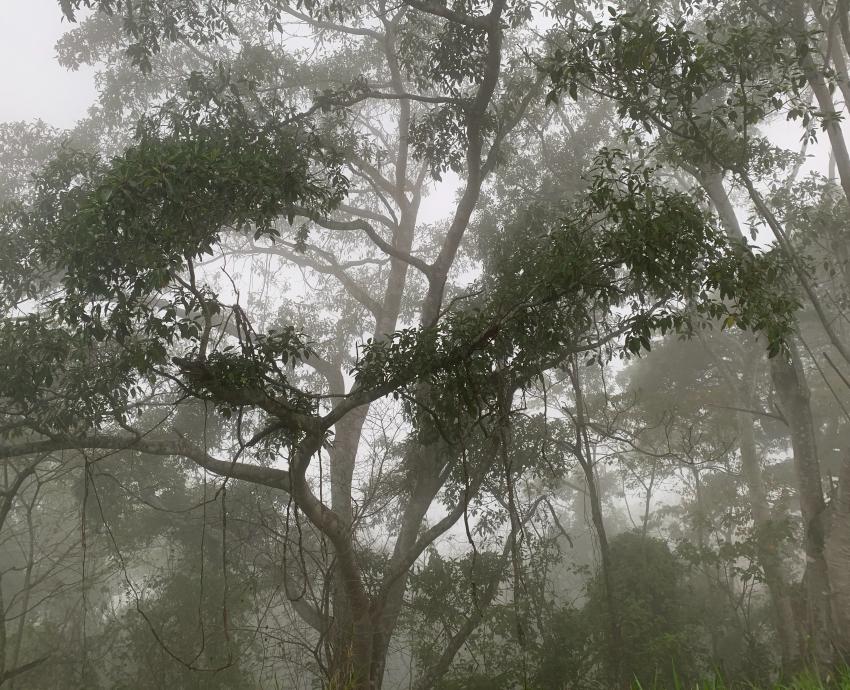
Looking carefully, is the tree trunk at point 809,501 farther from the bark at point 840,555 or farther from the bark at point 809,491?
the bark at point 840,555

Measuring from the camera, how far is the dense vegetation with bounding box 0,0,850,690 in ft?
16.0

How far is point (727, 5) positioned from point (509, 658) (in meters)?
9.02

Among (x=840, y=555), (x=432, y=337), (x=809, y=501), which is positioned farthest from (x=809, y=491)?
(x=432, y=337)

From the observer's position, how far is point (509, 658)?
29.4ft

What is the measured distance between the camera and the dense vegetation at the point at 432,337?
16.0 feet

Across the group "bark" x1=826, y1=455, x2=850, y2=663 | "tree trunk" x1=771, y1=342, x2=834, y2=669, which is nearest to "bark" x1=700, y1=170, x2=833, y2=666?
"tree trunk" x1=771, y1=342, x2=834, y2=669

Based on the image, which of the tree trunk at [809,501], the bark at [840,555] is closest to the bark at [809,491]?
the tree trunk at [809,501]

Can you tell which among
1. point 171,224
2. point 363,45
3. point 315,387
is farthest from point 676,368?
point 171,224

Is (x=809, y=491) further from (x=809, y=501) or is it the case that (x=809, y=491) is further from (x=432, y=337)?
(x=432, y=337)

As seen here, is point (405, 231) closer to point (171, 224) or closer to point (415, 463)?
point (415, 463)

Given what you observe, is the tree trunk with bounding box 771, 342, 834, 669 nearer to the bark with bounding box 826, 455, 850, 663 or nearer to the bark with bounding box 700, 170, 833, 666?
the bark with bounding box 700, 170, 833, 666

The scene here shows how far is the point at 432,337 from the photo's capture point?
16.3ft

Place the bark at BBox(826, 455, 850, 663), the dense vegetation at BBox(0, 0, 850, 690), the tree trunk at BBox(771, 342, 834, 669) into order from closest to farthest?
the dense vegetation at BBox(0, 0, 850, 690) → the bark at BBox(826, 455, 850, 663) → the tree trunk at BBox(771, 342, 834, 669)

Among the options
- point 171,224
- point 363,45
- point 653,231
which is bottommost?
point 653,231
